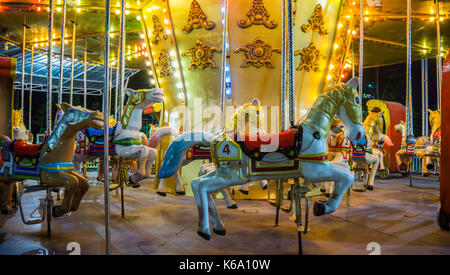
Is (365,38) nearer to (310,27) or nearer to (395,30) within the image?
(395,30)

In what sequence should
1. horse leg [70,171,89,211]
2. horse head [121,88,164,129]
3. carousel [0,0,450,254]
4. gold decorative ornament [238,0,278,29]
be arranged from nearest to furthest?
carousel [0,0,450,254] < horse leg [70,171,89,211] < horse head [121,88,164,129] < gold decorative ornament [238,0,278,29]

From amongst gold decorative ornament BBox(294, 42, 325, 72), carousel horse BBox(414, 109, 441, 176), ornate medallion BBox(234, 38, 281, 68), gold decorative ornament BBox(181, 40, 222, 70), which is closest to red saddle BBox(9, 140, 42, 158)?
gold decorative ornament BBox(181, 40, 222, 70)

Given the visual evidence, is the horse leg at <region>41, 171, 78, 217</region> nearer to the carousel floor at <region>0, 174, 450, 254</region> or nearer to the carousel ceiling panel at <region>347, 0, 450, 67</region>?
the carousel floor at <region>0, 174, 450, 254</region>

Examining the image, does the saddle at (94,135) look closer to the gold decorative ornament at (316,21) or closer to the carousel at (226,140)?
the carousel at (226,140)

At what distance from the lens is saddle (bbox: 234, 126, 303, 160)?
3031mm

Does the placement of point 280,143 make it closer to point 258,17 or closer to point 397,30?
point 258,17

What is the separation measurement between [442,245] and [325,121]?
6.21ft

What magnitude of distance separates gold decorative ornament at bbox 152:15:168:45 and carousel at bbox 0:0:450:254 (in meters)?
0.04

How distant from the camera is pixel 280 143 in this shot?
9.95 feet

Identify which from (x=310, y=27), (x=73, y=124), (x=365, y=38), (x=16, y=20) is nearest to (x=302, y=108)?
(x=310, y=27)

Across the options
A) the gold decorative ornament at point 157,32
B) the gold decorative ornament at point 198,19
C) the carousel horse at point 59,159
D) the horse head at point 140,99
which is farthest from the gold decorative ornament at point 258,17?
the carousel horse at point 59,159

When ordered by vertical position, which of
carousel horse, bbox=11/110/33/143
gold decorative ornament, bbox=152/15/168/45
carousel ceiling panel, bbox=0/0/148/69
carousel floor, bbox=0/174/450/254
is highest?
carousel ceiling panel, bbox=0/0/148/69
